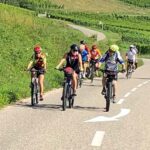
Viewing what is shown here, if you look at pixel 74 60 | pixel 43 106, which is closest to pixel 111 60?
pixel 74 60

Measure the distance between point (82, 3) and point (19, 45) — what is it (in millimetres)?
98318

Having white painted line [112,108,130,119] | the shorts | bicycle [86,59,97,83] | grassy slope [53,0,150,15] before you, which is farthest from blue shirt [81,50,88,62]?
grassy slope [53,0,150,15]

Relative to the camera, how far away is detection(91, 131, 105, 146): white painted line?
10.8m

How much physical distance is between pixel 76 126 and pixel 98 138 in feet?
4.88

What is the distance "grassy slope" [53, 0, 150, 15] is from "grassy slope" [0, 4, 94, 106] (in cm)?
7799

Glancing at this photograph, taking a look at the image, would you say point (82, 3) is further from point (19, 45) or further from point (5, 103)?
point (5, 103)

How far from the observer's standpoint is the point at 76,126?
1279cm

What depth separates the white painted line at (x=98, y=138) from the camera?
427 inches

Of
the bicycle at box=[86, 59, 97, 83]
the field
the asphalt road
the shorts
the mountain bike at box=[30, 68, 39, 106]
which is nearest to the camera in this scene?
the asphalt road

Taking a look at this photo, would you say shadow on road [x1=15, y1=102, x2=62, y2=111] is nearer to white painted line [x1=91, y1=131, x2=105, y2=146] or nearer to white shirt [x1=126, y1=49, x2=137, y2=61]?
white painted line [x1=91, y1=131, x2=105, y2=146]

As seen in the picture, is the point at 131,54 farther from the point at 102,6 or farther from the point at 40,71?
the point at 102,6

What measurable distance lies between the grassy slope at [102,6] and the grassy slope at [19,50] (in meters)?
78.0

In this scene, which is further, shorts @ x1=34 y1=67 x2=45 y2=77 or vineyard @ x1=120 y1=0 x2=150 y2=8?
vineyard @ x1=120 y1=0 x2=150 y2=8

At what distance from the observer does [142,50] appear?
75.0 meters
